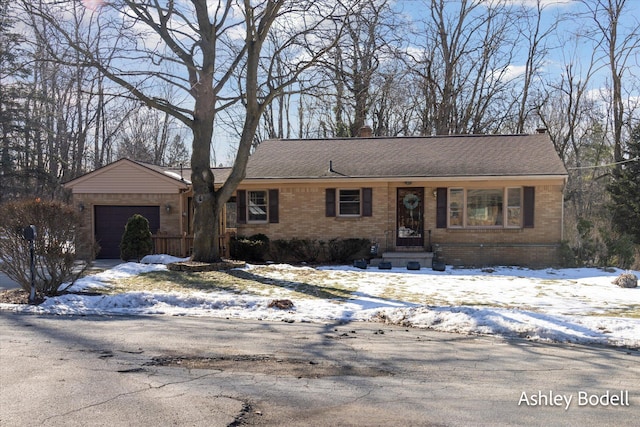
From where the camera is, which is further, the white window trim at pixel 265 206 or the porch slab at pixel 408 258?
the white window trim at pixel 265 206

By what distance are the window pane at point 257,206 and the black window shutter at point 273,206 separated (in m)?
0.39

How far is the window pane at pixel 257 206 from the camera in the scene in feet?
63.2

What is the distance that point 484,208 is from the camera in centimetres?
1795

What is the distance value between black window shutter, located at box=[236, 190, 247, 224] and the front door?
229 inches

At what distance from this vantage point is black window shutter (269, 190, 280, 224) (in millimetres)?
18859

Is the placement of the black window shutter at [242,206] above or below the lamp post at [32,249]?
above

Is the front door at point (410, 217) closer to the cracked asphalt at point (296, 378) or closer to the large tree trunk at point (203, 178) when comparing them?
the large tree trunk at point (203, 178)

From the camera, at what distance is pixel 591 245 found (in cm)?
1759

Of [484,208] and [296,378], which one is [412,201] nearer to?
[484,208]

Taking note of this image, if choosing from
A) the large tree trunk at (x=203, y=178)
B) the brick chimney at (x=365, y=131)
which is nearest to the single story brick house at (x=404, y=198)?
the brick chimney at (x=365, y=131)

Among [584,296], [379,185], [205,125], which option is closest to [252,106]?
[205,125]

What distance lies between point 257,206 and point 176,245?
11.0 feet

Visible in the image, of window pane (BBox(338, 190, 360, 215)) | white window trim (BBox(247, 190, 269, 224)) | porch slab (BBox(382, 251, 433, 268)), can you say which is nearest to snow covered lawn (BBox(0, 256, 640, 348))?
porch slab (BBox(382, 251, 433, 268))

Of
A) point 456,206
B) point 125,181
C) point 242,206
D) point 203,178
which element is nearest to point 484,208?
point 456,206
